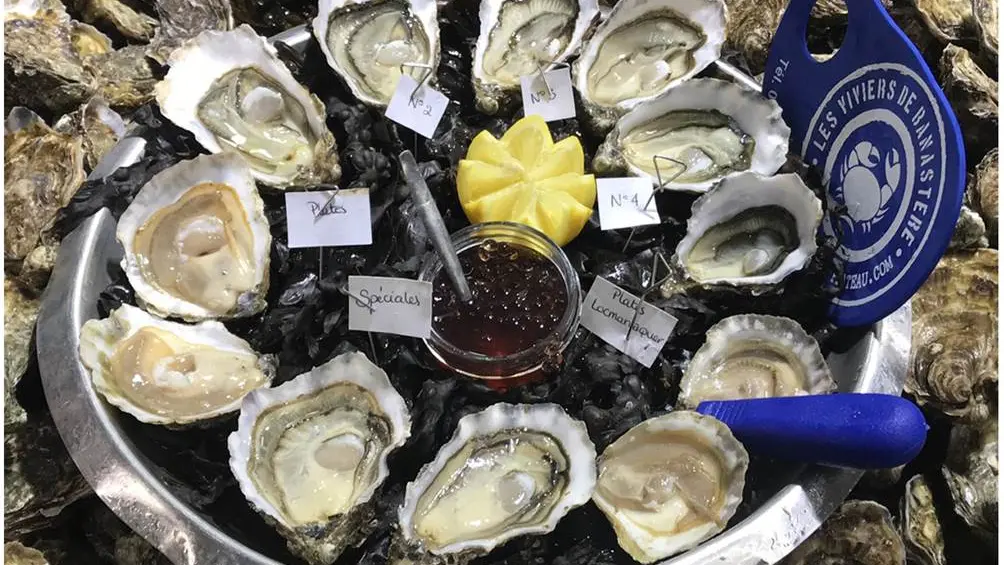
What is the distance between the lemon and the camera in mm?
1271

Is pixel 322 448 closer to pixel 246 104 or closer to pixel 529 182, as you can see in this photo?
pixel 529 182

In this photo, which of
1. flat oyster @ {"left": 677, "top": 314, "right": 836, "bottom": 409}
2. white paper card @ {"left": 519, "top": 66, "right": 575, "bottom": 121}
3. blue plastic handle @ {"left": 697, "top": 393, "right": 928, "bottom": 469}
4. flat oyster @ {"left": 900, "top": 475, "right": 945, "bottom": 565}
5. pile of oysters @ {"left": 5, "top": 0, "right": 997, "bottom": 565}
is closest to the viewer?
blue plastic handle @ {"left": 697, "top": 393, "right": 928, "bottom": 469}

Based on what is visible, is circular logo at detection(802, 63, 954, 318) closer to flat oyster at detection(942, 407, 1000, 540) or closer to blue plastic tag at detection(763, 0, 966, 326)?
blue plastic tag at detection(763, 0, 966, 326)

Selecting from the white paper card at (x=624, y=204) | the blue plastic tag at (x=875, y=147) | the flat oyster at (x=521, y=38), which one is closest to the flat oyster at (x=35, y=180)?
the flat oyster at (x=521, y=38)

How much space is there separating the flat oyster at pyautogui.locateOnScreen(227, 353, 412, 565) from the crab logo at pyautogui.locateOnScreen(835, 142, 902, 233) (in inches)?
29.5

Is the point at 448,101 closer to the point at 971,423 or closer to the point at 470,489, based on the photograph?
the point at 470,489

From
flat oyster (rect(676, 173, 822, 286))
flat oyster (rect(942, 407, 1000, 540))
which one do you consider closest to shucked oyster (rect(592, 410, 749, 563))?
flat oyster (rect(676, 173, 822, 286))

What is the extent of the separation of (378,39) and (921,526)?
1.30 meters

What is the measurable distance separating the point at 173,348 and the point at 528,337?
53cm

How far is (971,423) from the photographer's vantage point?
4.49ft

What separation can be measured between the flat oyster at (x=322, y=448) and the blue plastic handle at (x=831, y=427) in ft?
1.51

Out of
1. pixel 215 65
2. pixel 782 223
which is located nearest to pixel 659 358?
pixel 782 223

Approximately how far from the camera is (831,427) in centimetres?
98

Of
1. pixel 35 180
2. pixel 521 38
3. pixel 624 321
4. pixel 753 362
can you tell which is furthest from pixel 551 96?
pixel 35 180
